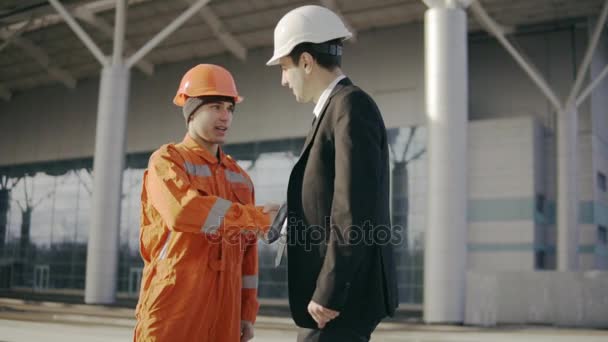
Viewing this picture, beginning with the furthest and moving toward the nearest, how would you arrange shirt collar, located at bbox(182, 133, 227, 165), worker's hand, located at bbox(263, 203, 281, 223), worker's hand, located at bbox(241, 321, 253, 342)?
worker's hand, located at bbox(241, 321, 253, 342) < shirt collar, located at bbox(182, 133, 227, 165) < worker's hand, located at bbox(263, 203, 281, 223)

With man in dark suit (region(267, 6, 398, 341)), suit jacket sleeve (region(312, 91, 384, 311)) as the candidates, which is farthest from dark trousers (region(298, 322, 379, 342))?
suit jacket sleeve (region(312, 91, 384, 311))

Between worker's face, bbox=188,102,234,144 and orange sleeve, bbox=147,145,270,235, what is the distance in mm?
211

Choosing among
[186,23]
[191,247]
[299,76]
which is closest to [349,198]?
[299,76]

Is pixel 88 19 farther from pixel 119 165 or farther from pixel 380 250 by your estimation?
pixel 380 250

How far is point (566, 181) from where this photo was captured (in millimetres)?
21328

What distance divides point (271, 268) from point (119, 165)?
9184mm

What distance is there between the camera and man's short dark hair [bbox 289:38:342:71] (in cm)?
271

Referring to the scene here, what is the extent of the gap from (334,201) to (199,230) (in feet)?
2.88

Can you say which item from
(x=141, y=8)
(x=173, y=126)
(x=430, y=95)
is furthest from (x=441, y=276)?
(x=173, y=126)

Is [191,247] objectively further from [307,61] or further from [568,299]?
[568,299]

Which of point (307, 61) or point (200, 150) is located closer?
point (307, 61)

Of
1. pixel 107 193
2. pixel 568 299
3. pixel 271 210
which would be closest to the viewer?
pixel 271 210

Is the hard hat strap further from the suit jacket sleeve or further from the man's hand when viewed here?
the man's hand

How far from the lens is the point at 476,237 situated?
22422 mm
